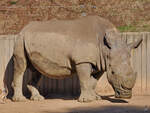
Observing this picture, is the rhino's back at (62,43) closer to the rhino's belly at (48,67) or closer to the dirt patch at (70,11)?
the rhino's belly at (48,67)

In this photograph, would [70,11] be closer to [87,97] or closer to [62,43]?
[62,43]

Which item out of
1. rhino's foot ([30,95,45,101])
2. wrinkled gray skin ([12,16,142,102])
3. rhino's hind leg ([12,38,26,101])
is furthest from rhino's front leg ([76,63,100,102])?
rhino's hind leg ([12,38,26,101])

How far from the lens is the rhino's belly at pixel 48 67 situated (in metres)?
9.43

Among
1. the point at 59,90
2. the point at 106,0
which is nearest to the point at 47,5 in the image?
the point at 106,0

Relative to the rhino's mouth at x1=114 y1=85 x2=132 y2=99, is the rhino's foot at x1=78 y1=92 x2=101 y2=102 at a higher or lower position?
lower

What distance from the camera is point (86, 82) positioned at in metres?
9.00

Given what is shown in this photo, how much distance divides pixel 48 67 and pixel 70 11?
30.8 ft

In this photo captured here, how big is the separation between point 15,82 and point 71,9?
30.6 feet

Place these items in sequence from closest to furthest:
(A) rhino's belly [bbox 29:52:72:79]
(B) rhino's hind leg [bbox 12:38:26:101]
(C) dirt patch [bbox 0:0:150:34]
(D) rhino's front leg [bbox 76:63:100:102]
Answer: (D) rhino's front leg [bbox 76:63:100:102]
(A) rhino's belly [bbox 29:52:72:79]
(B) rhino's hind leg [bbox 12:38:26:101]
(C) dirt patch [bbox 0:0:150:34]

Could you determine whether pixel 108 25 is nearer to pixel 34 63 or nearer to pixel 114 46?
pixel 114 46

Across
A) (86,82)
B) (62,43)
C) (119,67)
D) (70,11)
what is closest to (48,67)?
(62,43)

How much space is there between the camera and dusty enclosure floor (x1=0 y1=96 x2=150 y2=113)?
754 cm

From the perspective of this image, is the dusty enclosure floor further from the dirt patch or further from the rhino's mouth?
the dirt patch

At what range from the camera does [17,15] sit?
18.9 metres
